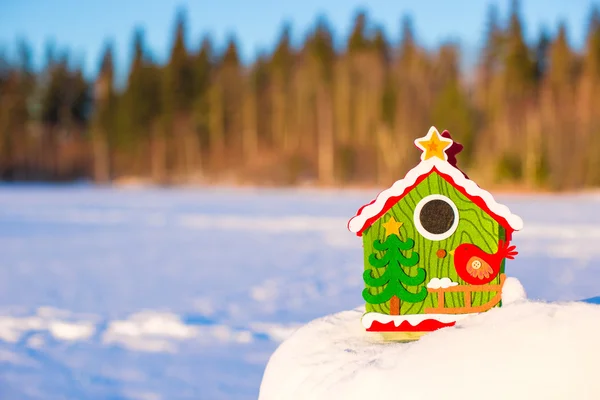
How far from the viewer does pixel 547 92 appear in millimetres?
45500

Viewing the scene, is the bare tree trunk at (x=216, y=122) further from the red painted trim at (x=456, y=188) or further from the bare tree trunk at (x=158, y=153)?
the red painted trim at (x=456, y=188)

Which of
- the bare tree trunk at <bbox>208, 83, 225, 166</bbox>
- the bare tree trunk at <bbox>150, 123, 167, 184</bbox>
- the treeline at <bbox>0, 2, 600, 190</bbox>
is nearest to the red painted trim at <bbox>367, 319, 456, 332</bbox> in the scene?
the treeline at <bbox>0, 2, 600, 190</bbox>

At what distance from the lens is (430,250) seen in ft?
13.1

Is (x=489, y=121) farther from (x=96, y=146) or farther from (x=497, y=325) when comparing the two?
(x=497, y=325)

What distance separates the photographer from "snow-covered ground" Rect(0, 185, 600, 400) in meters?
5.04

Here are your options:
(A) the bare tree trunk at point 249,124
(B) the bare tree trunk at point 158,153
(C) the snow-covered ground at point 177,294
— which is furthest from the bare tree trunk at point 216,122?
(C) the snow-covered ground at point 177,294

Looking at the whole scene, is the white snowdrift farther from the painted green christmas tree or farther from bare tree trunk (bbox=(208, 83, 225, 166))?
bare tree trunk (bbox=(208, 83, 225, 166))

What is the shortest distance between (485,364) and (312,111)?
48500mm

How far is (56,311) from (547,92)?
4378 centimetres

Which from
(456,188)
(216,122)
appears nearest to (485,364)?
(456,188)

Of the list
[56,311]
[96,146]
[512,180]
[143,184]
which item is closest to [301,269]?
[56,311]

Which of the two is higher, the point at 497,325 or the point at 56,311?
the point at 497,325

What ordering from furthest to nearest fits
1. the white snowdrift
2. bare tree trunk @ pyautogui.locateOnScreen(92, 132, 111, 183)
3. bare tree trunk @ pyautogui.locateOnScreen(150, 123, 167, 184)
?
bare tree trunk @ pyautogui.locateOnScreen(92, 132, 111, 183) → bare tree trunk @ pyautogui.locateOnScreen(150, 123, 167, 184) → the white snowdrift

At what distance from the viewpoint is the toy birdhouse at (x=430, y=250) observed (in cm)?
395
